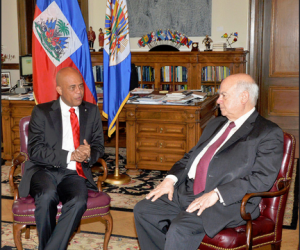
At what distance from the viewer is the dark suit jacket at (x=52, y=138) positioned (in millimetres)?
2678

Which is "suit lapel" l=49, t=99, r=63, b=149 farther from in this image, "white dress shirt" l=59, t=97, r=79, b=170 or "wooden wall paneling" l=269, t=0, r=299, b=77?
"wooden wall paneling" l=269, t=0, r=299, b=77

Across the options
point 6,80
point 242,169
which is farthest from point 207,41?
point 242,169

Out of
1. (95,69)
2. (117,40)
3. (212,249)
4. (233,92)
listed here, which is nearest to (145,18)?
(95,69)

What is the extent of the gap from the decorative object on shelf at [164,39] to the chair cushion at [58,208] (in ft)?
17.3

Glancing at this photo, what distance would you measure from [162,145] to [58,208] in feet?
7.20

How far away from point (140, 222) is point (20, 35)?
6.79 m

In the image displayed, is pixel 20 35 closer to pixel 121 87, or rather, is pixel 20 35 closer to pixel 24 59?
pixel 24 59

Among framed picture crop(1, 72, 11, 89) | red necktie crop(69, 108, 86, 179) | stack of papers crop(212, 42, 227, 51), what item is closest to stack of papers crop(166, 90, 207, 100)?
red necktie crop(69, 108, 86, 179)

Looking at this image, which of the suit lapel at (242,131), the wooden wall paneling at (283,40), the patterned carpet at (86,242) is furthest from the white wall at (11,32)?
the suit lapel at (242,131)

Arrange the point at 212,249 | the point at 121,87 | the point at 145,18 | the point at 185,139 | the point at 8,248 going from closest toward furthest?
1. the point at 212,249
2. the point at 8,248
3. the point at 121,87
4. the point at 185,139
5. the point at 145,18

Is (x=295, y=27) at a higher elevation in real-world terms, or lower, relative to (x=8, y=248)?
higher

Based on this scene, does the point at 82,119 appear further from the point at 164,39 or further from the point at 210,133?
the point at 164,39

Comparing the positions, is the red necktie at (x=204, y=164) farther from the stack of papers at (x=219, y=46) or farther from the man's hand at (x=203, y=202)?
the stack of papers at (x=219, y=46)

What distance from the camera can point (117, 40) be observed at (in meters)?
4.17
